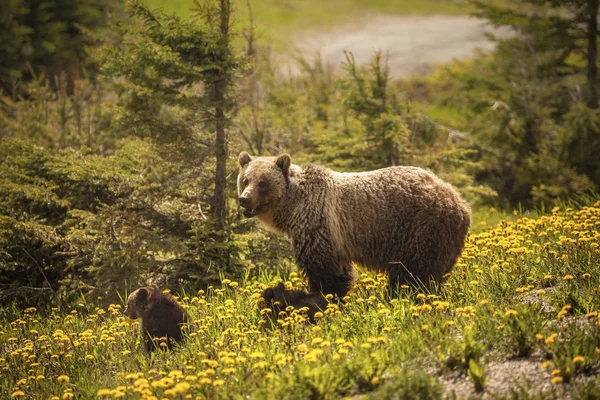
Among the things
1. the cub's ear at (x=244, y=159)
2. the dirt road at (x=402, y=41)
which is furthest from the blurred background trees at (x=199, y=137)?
the dirt road at (x=402, y=41)

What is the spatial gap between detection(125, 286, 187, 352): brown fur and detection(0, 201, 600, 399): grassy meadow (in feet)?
0.52

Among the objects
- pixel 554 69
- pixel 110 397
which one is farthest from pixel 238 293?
pixel 554 69

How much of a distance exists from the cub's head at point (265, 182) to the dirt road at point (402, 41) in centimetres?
1656

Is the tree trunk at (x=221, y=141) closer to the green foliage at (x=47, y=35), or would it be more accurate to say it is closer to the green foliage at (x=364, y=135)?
the green foliage at (x=364, y=135)

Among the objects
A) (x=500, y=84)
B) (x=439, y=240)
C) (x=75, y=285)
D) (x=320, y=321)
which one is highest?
(x=500, y=84)

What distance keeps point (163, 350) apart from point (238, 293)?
4.19 feet

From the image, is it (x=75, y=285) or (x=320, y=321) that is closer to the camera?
(x=320, y=321)

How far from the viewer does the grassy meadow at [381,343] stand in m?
4.31

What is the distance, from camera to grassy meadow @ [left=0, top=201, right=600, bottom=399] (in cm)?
431

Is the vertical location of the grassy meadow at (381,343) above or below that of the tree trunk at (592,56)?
below

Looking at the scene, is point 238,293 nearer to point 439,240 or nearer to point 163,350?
point 163,350

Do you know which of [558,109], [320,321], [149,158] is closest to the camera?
[320,321]

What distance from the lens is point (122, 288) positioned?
748 centimetres

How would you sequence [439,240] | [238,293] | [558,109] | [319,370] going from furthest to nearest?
[558,109] → [238,293] → [439,240] → [319,370]
